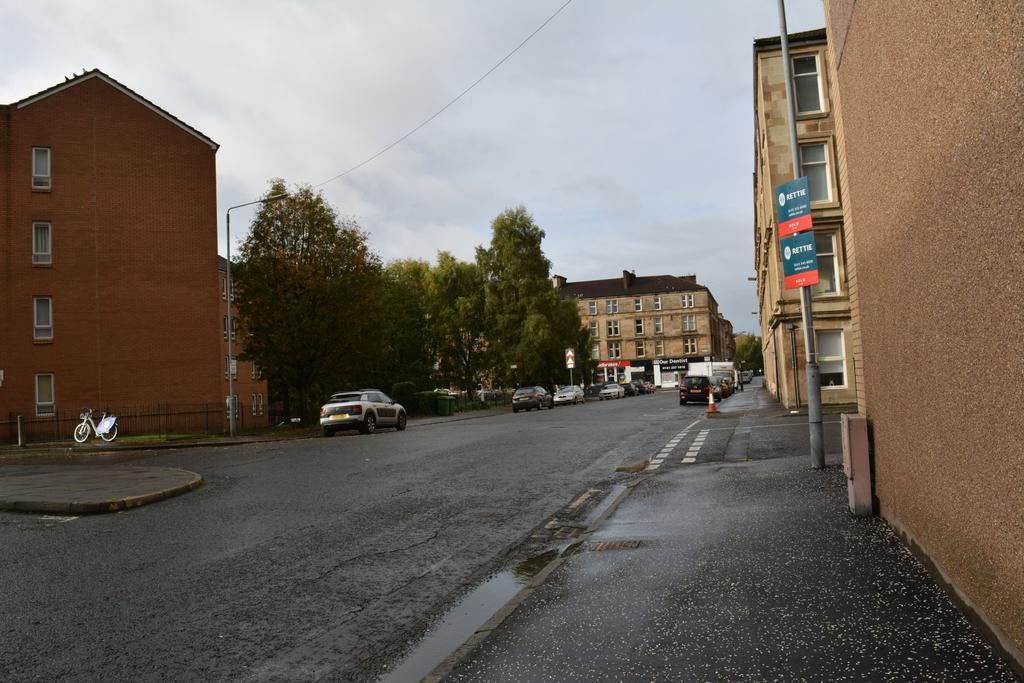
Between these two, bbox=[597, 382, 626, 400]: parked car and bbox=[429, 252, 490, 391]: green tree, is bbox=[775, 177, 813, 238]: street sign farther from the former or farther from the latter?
bbox=[597, 382, 626, 400]: parked car

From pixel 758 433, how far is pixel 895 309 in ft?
45.4

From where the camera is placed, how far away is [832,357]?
95.8 ft

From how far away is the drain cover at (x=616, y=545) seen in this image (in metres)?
6.77

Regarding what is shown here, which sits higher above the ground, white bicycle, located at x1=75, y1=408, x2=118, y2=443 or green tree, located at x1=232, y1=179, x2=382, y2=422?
green tree, located at x1=232, y1=179, x2=382, y2=422

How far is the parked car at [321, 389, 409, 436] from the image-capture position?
2731 centimetres

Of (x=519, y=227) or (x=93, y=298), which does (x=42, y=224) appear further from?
(x=519, y=227)

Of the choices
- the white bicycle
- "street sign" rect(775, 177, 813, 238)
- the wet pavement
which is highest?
"street sign" rect(775, 177, 813, 238)

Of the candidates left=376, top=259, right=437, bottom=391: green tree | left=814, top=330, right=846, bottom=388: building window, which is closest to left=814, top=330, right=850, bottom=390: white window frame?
left=814, top=330, right=846, bottom=388: building window

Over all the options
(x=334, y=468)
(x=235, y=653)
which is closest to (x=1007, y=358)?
(x=235, y=653)

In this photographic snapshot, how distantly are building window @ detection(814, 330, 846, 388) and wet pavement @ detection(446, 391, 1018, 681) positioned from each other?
22.6 m

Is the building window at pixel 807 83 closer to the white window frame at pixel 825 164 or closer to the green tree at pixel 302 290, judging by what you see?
the white window frame at pixel 825 164

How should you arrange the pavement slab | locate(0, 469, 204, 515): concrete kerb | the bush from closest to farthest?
locate(0, 469, 204, 515): concrete kerb → the pavement slab → the bush

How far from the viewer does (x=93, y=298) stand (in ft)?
111

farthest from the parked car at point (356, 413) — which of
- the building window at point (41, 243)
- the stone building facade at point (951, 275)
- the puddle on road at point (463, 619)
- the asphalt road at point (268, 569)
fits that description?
the stone building facade at point (951, 275)
